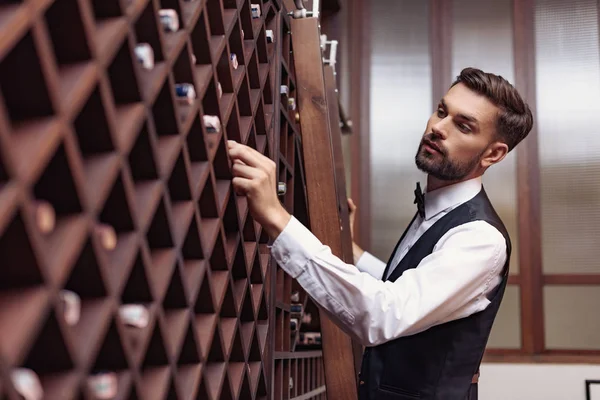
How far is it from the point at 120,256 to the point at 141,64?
0.82ft

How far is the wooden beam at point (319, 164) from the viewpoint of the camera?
186cm

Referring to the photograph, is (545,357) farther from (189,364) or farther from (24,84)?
(24,84)

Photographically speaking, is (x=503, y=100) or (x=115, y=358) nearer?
(x=115, y=358)

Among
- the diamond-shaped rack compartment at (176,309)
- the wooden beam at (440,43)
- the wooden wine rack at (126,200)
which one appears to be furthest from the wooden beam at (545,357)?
the diamond-shaped rack compartment at (176,309)

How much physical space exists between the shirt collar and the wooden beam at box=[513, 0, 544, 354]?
11.1 feet

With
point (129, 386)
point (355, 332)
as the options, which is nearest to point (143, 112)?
point (129, 386)

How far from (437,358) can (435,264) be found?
0.29m

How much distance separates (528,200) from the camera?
534 centimetres

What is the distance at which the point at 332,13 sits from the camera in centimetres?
552

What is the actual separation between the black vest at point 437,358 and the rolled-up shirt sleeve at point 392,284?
8 cm

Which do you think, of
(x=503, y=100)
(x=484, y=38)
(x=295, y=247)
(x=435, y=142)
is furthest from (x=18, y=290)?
(x=484, y=38)

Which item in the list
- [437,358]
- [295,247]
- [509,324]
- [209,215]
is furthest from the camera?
[509,324]

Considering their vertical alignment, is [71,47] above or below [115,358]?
above

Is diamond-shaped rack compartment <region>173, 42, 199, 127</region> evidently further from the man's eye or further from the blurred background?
the blurred background
